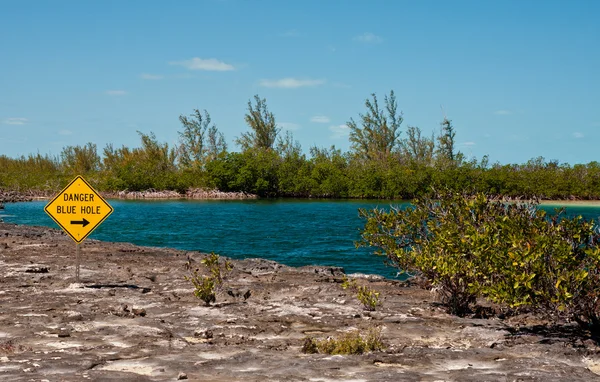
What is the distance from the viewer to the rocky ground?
813 centimetres

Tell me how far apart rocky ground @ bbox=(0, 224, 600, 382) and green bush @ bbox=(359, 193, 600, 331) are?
60cm

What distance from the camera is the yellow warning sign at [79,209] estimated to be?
1503cm

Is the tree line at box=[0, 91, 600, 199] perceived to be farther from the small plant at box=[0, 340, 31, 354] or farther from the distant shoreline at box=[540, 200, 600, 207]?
the small plant at box=[0, 340, 31, 354]

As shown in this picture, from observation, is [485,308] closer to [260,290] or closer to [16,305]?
[260,290]

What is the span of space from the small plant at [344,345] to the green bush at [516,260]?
2114 mm

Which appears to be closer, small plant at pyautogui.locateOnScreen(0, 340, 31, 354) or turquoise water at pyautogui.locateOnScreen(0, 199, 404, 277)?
small plant at pyautogui.locateOnScreen(0, 340, 31, 354)

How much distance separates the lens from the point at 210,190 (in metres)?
102

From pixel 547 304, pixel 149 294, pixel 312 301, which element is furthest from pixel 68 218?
pixel 547 304

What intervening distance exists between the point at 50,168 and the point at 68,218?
113288 mm

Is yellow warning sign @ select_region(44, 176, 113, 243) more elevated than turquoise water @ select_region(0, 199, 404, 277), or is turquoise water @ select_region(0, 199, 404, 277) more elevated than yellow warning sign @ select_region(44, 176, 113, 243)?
yellow warning sign @ select_region(44, 176, 113, 243)

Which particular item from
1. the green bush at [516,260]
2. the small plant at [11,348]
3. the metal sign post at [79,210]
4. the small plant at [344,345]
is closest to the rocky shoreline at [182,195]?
the metal sign post at [79,210]

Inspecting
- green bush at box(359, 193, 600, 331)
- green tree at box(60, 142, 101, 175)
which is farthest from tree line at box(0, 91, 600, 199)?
green bush at box(359, 193, 600, 331)

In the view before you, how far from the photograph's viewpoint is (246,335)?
34.2 ft

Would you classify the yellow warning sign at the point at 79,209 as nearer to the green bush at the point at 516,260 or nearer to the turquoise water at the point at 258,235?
the green bush at the point at 516,260
